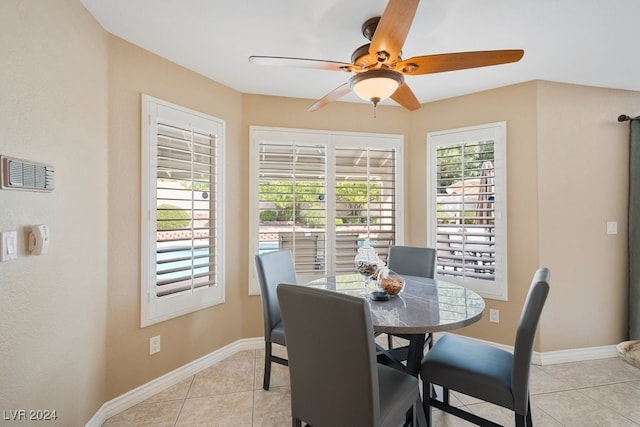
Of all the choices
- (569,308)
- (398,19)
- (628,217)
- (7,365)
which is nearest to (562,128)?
(628,217)

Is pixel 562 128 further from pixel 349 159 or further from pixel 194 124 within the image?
pixel 194 124

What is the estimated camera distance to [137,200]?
220 cm

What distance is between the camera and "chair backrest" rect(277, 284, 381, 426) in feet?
3.89

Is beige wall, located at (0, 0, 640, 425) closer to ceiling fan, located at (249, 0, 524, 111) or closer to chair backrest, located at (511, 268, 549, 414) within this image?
ceiling fan, located at (249, 0, 524, 111)

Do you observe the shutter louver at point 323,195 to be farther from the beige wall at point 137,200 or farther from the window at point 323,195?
the beige wall at point 137,200

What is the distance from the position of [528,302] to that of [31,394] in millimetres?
2327

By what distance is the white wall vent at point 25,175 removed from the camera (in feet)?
3.94

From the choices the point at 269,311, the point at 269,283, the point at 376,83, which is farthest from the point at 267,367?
the point at 376,83

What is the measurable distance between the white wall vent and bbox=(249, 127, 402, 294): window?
169 centimetres

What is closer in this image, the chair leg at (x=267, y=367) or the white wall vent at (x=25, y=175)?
the white wall vent at (x=25, y=175)

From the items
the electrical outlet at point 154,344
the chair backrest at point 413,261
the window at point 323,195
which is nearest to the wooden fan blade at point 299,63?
the window at point 323,195

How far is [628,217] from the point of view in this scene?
2.86m

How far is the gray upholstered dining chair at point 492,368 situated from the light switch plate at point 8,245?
2.02 m

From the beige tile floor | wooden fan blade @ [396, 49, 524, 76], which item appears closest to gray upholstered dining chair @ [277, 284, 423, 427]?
the beige tile floor
